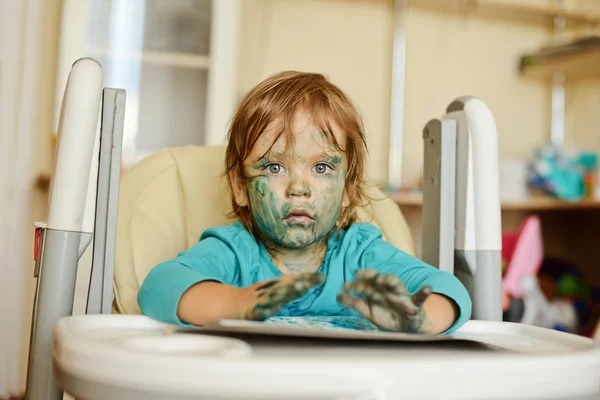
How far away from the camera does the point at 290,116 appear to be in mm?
793

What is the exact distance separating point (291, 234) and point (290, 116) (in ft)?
0.46

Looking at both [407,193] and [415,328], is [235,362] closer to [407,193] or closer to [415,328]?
[415,328]

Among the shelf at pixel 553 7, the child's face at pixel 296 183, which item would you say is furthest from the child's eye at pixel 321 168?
the shelf at pixel 553 7

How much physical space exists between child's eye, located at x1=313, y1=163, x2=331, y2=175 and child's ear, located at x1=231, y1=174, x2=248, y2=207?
0.41 feet

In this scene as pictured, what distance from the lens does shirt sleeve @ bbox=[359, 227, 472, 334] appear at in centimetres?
69

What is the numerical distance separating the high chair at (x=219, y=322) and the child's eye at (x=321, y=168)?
155 mm

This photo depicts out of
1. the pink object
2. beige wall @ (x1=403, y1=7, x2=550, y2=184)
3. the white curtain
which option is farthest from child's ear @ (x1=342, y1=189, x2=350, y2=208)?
beige wall @ (x1=403, y1=7, x2=550, y2=184)

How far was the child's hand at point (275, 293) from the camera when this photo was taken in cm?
51

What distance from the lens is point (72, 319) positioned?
0.61 meters

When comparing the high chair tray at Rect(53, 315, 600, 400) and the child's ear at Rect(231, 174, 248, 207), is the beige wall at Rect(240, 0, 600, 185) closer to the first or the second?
the child's ear at Rect(231, 174, 248, 207)

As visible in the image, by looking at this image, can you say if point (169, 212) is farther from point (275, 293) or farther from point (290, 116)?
point (275, 293)

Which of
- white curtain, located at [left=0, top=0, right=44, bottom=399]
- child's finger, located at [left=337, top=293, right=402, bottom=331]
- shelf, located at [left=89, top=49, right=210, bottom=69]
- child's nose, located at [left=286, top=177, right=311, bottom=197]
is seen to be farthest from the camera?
shelf, located at [left=89, top=49, right=210, bottom=69]

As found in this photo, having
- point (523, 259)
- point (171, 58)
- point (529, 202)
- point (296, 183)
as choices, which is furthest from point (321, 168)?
point (529, 202)

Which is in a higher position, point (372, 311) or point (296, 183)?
point (296, 183)
